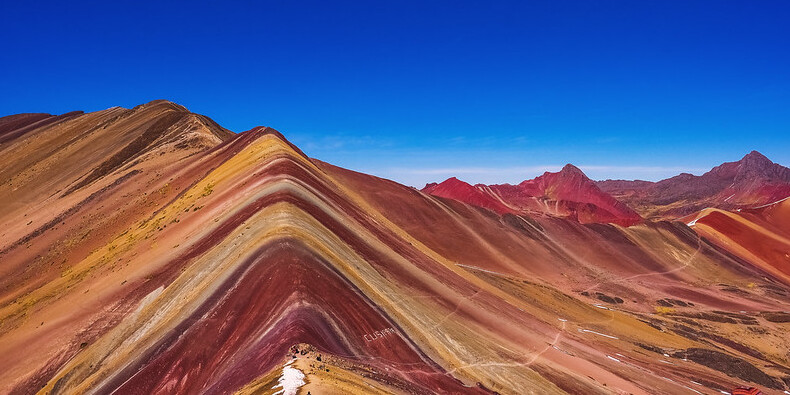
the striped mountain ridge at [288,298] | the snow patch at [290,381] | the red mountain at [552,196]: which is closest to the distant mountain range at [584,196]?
the red mountain at [552,196]

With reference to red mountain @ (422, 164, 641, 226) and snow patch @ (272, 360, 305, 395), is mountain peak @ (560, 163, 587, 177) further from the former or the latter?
snow patch @ (272, 360, 305, 395)

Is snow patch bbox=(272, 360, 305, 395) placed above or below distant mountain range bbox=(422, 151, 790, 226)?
below

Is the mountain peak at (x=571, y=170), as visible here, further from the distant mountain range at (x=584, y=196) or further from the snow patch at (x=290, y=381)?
the snow patch at (x=290, y=381)

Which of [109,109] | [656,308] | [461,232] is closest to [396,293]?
[461,232]

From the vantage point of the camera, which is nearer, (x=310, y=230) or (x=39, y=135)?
(x=310, y=230)

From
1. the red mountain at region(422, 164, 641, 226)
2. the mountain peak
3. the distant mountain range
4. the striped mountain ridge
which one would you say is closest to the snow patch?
the striped mountain ridge

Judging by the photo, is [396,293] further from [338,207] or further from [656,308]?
[656,308]
